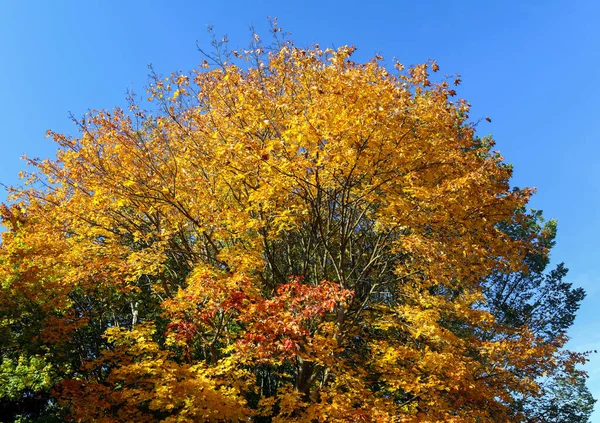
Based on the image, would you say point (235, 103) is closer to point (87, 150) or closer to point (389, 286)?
point (87, 150)

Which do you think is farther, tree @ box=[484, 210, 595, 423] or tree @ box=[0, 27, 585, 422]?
tree @ box=[484, 210, 595, 423]

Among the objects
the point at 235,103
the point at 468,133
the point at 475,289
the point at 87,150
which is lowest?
the point at 475,289

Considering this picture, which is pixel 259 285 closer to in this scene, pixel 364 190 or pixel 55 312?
pixel 364 190

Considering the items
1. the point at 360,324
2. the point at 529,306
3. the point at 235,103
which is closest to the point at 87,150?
the point at 235,103

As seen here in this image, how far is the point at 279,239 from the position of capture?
1223cm

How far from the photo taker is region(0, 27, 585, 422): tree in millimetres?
8547

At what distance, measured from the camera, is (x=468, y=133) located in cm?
1120

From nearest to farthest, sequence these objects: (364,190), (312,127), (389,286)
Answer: (312,127) < (364,190) < (389,286)

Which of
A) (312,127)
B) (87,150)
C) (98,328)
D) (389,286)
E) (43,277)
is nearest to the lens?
(312,127)

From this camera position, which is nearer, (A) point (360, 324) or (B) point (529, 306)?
(A) point (360, 324)

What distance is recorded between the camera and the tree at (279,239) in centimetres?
855

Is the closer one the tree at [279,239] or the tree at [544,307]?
the tree at [279,239]

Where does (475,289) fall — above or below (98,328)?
above

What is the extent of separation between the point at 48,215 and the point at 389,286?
9.92 meters
